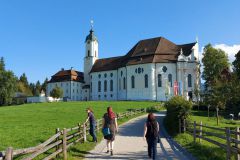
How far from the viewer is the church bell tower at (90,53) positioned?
322 ft

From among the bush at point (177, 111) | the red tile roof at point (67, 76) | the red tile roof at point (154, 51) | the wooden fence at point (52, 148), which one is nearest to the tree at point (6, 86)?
the red tile roof at point (67, 76)

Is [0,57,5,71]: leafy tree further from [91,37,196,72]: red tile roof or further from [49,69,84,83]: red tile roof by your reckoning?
[91,37,196,72]: red tile roof

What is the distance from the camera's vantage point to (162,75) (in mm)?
73938

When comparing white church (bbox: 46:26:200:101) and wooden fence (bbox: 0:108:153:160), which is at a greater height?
white church (bbox: 46:26:200:101)

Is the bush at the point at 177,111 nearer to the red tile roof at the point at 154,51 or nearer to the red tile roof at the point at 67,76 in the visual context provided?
the red tile roof at the point at 154,51

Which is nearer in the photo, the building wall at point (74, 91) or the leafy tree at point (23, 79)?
the building wall at point (74, 91)

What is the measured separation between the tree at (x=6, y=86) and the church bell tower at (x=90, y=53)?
2115cm

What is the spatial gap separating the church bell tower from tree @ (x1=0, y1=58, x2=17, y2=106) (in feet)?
69.4

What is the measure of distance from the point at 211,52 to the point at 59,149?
65.4 m

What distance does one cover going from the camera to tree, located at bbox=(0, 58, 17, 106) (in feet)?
283

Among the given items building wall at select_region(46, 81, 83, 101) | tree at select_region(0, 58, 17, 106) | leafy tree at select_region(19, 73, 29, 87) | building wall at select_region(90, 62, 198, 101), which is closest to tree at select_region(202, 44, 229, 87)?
building wall at select_region(90, 62, 198, 101)

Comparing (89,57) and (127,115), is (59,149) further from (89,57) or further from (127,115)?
(89,57)

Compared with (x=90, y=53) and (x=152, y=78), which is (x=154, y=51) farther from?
(x=90, y=53)

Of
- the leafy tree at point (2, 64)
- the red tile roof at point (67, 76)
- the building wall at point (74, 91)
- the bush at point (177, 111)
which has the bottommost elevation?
the bush at point (177, 111)
